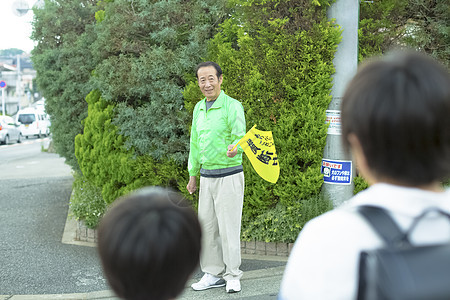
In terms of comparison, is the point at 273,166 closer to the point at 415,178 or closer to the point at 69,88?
the point at 415,178

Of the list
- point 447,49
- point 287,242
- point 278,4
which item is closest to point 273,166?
point 287,242

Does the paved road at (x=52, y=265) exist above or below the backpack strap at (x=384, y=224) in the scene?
below

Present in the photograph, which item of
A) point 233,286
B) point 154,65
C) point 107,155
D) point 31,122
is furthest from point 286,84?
point 31,122

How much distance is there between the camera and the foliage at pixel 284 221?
203 inches

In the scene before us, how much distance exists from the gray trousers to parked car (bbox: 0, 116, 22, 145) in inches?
1069

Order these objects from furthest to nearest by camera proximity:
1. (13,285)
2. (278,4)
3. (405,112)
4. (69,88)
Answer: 1. (69,88)
2. (278,4)
3. (13,285)
4. (405,112)

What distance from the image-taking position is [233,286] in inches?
172

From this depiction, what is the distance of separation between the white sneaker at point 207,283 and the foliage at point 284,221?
0.91 m

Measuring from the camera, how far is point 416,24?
5.96 metres

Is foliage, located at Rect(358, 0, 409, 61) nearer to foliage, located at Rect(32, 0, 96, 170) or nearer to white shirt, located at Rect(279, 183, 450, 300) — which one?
foliage, located at Rect(32, 0, 96, 170)

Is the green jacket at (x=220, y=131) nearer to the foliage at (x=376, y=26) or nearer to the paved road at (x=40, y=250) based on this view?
the paved road at (x=40, y=250)

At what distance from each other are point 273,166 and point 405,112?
122 inches

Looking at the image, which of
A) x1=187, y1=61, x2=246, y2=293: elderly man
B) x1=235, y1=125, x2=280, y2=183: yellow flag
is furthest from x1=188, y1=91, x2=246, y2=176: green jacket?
x1=235, y1=125, x2=280, y2=183: yellow flag

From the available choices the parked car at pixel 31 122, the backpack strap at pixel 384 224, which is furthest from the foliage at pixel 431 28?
the parked car at pixel 31 122
